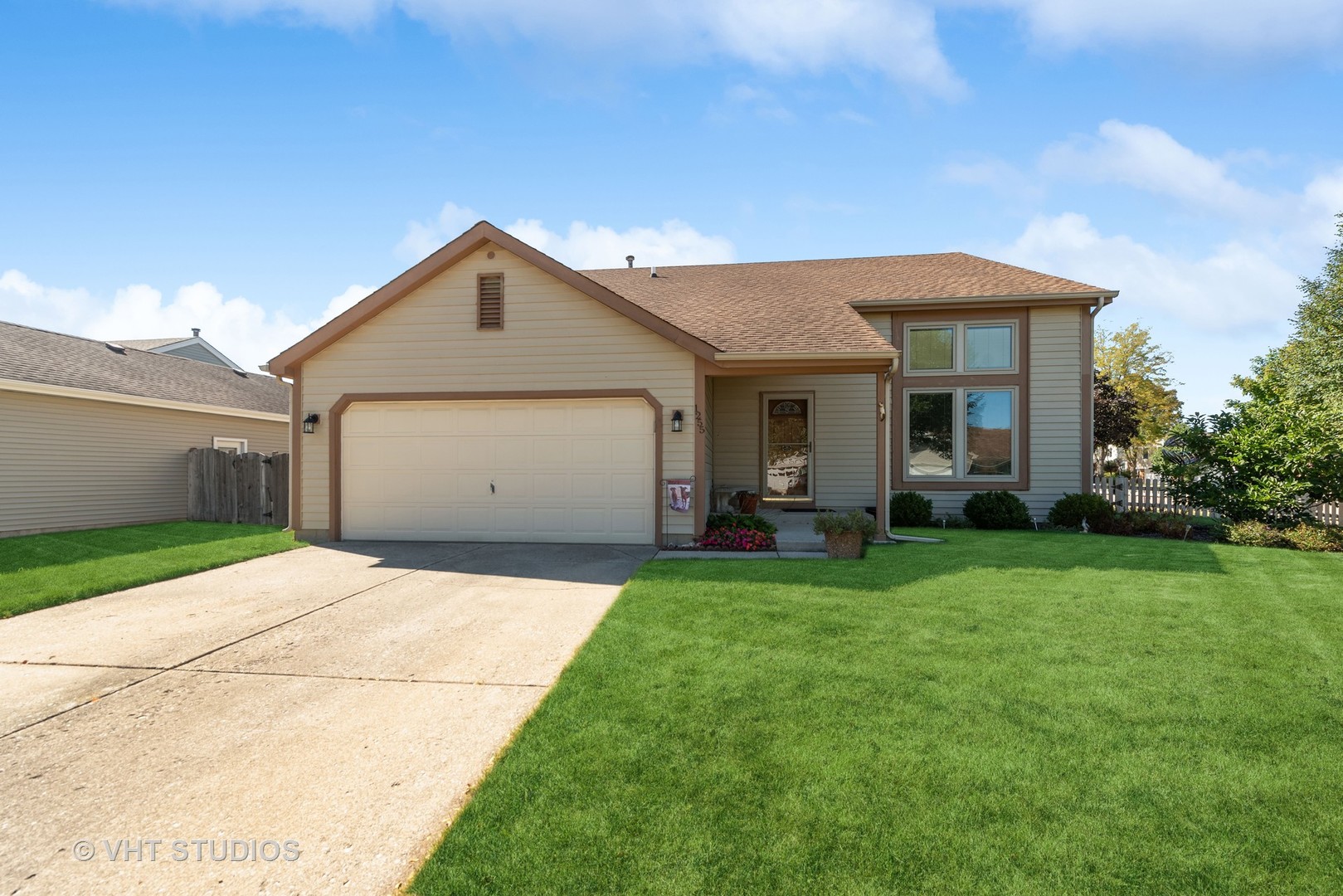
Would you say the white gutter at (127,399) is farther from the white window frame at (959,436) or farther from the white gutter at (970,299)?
the white window frame at (959,436)

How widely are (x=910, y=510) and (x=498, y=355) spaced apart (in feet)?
28.0

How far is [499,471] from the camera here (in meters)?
11.0

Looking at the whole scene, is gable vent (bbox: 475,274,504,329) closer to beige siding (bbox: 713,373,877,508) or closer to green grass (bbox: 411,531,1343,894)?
beige siding (bbox: 713,373,877,508)

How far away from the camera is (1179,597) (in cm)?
696

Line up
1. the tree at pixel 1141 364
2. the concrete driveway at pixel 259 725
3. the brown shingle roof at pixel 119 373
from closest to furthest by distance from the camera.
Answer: the concrete driveway at pixel 259 725 < the brown shingle roof at pixel 119 373 < the tree at pixel 1141 364

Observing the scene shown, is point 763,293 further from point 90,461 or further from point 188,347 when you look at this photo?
point 188,347

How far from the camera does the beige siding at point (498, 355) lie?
417 inches

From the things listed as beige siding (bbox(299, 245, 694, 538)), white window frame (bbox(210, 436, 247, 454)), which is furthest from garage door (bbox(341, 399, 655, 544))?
white window frame (bbox(210, 436, 247, 454))

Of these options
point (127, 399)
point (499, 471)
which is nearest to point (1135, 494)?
point (499, 471)

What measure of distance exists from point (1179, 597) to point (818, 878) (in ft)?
21.5

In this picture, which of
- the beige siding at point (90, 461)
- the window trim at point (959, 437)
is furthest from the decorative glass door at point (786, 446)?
the beige siding at point (90, 461)

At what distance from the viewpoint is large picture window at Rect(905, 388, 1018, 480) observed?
14.2 m

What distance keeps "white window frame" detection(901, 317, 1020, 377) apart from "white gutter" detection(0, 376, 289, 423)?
56.6ft

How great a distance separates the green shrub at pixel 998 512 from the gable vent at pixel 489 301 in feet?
32.7
